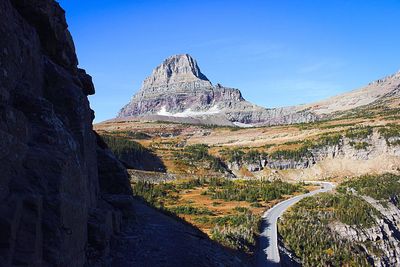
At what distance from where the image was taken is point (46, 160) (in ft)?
43.8

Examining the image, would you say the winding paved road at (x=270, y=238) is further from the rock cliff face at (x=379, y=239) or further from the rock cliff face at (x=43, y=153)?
the rock cliff face at (x=43, y=153)

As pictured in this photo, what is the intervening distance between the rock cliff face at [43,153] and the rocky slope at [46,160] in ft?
0.10

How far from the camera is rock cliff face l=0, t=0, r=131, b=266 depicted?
11453 millimetres

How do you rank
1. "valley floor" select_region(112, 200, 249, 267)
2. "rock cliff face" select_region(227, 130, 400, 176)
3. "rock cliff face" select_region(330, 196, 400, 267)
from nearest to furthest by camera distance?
"valley floor" select_region(112, 200, 249, 267) → "rock cliff face" select_region(330, 196, 400, 267) → "rock cliff face" select_region(227, 130, 400, 176)

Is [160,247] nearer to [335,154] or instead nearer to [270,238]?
[270,238]

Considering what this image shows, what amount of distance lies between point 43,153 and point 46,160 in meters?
0.38

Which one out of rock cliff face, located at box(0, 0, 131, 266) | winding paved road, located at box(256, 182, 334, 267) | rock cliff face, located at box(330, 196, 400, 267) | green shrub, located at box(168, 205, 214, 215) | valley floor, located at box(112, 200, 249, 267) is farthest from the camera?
green shrub, located at box(168, 205, 214, 215)

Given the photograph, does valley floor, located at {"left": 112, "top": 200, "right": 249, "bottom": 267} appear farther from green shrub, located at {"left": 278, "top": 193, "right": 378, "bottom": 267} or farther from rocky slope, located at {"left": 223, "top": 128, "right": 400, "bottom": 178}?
rocky slope, located at {"left": 223, "top": 128, "right": 400, "bottom": 178}

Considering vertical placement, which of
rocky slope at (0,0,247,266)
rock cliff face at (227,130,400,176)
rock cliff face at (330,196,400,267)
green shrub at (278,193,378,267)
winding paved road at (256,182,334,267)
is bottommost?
rock cliff face at (330,196,400,267)

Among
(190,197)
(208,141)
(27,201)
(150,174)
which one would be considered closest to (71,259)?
(27,201)

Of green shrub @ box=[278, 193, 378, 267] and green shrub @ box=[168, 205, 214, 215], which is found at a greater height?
green shrub @ box=[168, 205, 214, 215]

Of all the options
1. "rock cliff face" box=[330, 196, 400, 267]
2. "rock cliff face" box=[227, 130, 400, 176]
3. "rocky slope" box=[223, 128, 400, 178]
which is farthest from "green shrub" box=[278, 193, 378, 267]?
"rock cliff face" box=[227, 130, 400, 176]

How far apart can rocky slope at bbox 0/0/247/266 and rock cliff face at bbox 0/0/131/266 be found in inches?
1.2

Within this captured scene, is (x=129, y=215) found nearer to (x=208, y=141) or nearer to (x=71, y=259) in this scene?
(x=71, y=259)
